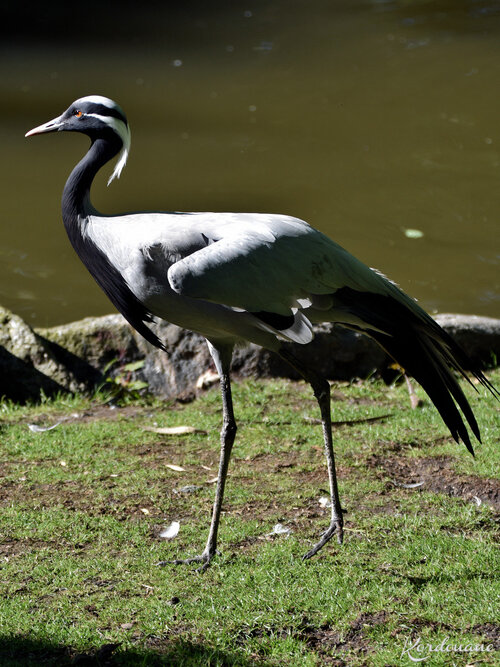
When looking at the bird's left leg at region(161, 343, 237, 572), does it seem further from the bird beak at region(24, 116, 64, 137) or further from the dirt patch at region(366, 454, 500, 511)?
the bird beak at region(24, 116, 64, 137)

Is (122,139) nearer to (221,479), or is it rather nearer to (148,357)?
(221,479)

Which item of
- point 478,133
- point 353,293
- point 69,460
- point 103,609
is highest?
point 353,293

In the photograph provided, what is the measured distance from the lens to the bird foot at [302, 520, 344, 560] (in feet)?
11.9

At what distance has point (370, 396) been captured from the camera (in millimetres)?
5449

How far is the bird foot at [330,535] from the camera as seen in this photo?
11.9 ft

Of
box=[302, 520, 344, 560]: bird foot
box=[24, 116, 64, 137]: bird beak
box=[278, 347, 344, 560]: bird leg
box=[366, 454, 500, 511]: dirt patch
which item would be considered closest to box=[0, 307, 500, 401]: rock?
box=[366, 454, 500, 511]: dirt patch

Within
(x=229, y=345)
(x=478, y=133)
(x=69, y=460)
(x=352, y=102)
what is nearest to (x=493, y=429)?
(x=229, y=345)

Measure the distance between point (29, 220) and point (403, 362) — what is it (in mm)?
5755

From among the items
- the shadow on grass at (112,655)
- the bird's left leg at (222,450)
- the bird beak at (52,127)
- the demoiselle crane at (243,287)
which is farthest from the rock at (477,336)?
the shadow on grass at (112,655)

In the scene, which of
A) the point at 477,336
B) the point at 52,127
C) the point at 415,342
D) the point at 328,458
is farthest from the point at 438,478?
the point at 52,127

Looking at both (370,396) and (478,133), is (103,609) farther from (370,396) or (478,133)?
(478,133)

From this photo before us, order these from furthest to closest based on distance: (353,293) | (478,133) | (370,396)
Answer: (478,133) < (370,396) < (353,293)

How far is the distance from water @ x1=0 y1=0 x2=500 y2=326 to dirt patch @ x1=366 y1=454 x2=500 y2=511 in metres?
2.78

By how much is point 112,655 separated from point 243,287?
138 cm
